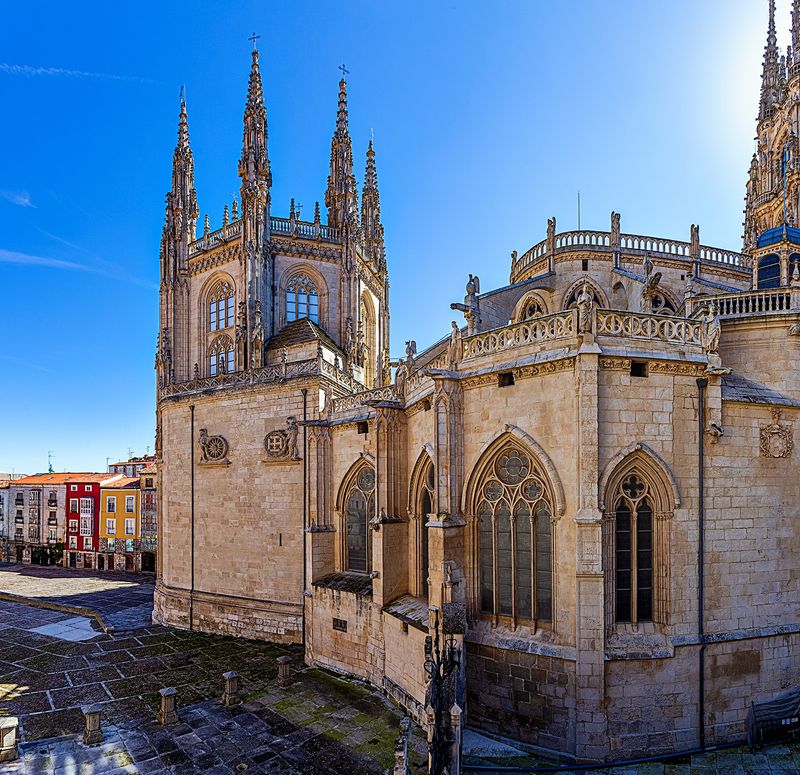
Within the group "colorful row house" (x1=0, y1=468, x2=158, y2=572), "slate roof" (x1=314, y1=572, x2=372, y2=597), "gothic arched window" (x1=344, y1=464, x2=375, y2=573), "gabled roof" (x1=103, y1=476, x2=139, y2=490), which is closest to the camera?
"slate roof" (x1=314, y1=572, x2=372, y2=597)

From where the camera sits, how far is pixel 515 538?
38.1 ft

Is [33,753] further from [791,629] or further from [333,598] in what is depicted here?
[791,629]

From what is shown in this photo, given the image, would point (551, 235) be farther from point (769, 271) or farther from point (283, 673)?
point (283, 673)

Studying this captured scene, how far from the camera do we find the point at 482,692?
11.3m

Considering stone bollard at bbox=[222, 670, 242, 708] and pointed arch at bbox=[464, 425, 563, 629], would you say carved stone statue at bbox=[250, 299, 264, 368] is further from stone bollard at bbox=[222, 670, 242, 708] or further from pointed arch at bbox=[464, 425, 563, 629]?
pointed arch at bbox=[464, 425, 563, 629]

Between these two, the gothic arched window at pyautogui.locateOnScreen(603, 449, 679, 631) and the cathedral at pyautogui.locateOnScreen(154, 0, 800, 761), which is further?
the gothic arched window at pyautogui.locateOnScreen(603, 449, 679, 631)

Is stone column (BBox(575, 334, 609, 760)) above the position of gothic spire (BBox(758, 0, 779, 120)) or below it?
below

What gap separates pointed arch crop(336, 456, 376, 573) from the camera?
17327mm

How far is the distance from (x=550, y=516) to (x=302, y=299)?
18.1m

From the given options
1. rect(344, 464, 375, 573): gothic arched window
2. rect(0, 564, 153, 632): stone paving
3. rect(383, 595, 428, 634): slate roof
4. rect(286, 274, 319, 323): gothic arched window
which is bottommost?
rect(0, 564, 153, 632): stone paving

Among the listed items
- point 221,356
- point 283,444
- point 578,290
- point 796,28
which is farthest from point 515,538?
point 796,28

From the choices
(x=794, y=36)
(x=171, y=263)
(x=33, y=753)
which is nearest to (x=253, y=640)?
(x=33, y=753)

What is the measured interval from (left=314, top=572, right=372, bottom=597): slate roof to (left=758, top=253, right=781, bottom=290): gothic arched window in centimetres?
1714

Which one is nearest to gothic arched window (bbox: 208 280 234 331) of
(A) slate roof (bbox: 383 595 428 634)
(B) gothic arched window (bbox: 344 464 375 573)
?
(B) gothic arched window (bbox: 344 464 375 573)
